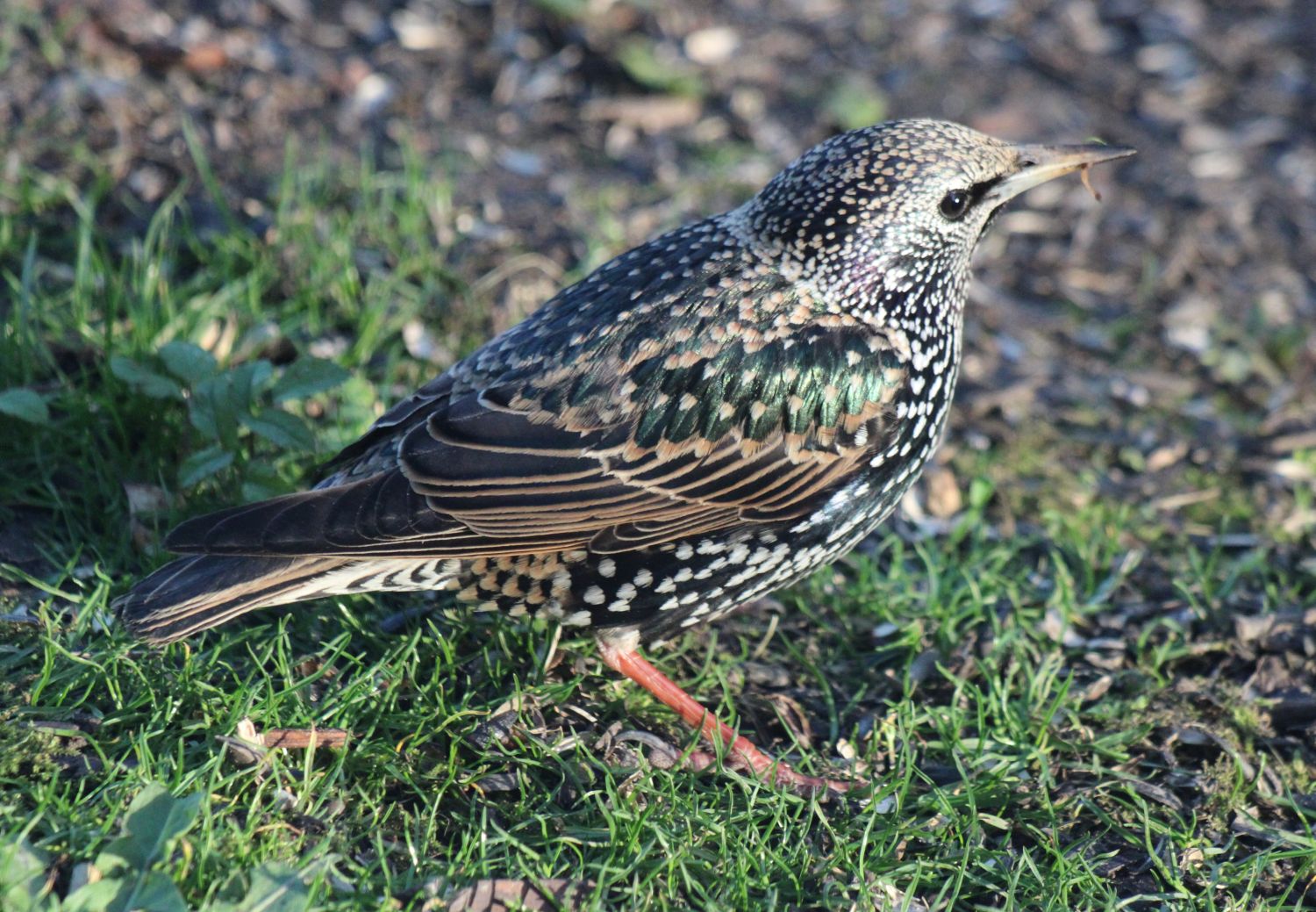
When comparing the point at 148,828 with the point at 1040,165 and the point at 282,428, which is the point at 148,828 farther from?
the point at 1040,165

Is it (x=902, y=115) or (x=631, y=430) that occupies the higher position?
(x=631, y=430)

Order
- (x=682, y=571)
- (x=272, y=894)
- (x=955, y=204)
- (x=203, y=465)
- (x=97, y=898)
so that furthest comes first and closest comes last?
1. (x=203, y=465)
2. (x=955, y=204)
3. (x=682, y=571)
4. (x=272, y=894)
5. (x=97, y=898)

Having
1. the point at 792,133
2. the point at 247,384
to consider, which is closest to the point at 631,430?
the point at 247,384

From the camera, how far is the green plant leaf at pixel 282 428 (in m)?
4.05

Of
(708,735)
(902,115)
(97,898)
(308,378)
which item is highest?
(308,378)

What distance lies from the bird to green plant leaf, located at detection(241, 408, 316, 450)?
0.59ft

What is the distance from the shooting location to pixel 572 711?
3822 millimetres

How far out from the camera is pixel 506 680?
388 cm

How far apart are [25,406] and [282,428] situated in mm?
748

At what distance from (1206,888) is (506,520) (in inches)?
77.4

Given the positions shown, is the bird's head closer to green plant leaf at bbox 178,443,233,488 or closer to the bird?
the bird

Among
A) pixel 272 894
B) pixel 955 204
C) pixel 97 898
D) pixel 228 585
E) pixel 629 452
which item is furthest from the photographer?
pixel 955 204

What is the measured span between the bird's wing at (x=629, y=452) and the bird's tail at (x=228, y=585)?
0.54 feet

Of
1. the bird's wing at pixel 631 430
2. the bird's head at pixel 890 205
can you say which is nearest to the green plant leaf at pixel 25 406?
the bird's wing at pixel 631 430
